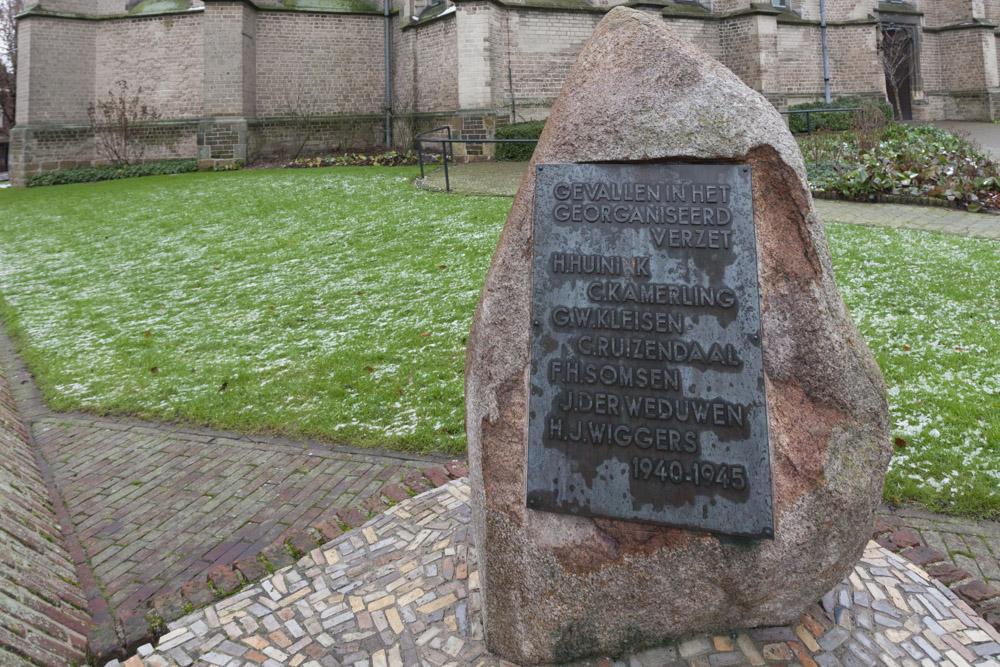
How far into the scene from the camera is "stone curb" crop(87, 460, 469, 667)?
2621 millimetres

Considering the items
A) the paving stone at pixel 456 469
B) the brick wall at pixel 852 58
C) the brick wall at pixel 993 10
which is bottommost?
the paving stone at pixel 456 469

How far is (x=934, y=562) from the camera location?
2.76 meters

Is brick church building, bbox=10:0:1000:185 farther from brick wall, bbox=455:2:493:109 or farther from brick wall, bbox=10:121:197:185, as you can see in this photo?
brick wall, bbox=455:2:493:109

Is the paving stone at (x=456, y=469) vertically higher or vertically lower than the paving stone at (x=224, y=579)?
higher

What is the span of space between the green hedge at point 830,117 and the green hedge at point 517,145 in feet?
26.3

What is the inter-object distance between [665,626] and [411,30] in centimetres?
2249

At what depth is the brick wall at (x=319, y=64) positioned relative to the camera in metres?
21.8

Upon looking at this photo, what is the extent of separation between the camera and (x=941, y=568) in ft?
8.91

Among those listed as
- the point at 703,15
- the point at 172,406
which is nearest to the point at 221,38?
the point at 703,15

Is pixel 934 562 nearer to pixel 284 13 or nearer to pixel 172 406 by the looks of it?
pixel 172 406

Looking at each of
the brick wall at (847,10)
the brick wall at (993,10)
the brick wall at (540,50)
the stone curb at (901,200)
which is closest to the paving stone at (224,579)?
the stone curb at (901,200)

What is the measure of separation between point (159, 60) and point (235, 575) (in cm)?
2481

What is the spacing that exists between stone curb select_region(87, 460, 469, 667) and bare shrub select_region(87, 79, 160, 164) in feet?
77.0

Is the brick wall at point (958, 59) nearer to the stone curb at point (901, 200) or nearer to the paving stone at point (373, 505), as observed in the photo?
the stone curb at point (901, 200)
